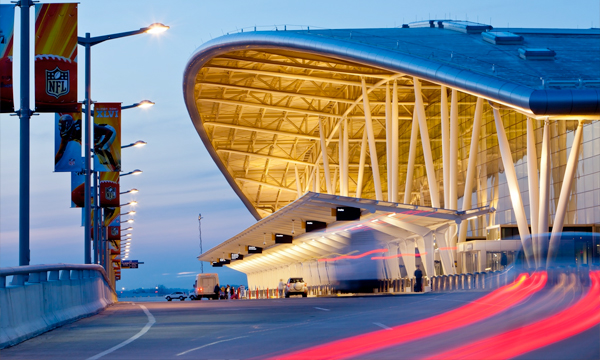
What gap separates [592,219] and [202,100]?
34234mm

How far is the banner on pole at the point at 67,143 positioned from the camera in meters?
22.5

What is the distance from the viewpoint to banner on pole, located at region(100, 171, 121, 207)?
39.9m

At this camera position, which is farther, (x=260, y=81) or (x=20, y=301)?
(x=260, y=81)

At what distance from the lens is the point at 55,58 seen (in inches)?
768

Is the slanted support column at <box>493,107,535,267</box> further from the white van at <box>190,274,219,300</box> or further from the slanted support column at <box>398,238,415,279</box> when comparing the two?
the white van at <box>190,274,219,300</box>

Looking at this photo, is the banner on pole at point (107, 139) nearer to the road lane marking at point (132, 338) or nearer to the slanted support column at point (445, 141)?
the road lane marking at point (132, 338)

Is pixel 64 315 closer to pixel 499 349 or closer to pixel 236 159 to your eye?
pixel 499 349

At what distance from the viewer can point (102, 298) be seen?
27406 millimetres

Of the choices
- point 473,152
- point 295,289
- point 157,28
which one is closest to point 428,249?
point 473,152

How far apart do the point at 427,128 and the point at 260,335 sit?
147ft

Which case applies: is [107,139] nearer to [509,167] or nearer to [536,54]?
[509,167]

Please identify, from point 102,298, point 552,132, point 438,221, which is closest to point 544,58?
point 552,132

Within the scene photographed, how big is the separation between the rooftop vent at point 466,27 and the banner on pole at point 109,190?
2401cm

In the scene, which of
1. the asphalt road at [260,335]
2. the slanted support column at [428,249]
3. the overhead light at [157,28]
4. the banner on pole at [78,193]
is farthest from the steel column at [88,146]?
the slanted support column at [428,249]
